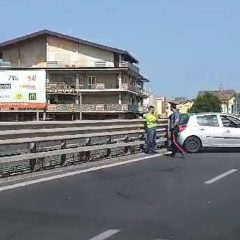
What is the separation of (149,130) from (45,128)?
6.80 meters

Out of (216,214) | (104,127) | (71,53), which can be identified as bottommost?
(216,214)

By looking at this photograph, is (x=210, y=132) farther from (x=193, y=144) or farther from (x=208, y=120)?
(x=193, y=144)

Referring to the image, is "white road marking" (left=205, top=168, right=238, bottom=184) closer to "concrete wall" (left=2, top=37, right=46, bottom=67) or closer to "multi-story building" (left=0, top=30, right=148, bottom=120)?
"multi-story building" (left=0, top=30, right=148, bottom=120)

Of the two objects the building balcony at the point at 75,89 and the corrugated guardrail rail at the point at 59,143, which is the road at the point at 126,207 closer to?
the corrugated guardrail rail at the point at 59,143

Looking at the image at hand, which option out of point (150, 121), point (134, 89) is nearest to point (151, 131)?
point (150, 121)

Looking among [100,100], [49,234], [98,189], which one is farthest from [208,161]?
[100,100]

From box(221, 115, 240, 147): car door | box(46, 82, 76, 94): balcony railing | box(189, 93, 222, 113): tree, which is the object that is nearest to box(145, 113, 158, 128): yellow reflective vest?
box(221, 115, 240, 147): car door

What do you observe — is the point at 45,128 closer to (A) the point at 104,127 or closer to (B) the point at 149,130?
(A) the point at 104,127

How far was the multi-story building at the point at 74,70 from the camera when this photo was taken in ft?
277

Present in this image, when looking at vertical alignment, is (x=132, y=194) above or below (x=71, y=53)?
below

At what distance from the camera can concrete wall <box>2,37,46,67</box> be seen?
284 feet

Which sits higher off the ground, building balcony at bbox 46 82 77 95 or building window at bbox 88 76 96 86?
building window at bbox 88 76 96 86

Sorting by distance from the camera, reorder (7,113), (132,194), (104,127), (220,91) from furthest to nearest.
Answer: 1. (220,91)
2. (7,113)
3. (104,127)
4. (132,194)

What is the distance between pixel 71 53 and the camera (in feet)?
284
